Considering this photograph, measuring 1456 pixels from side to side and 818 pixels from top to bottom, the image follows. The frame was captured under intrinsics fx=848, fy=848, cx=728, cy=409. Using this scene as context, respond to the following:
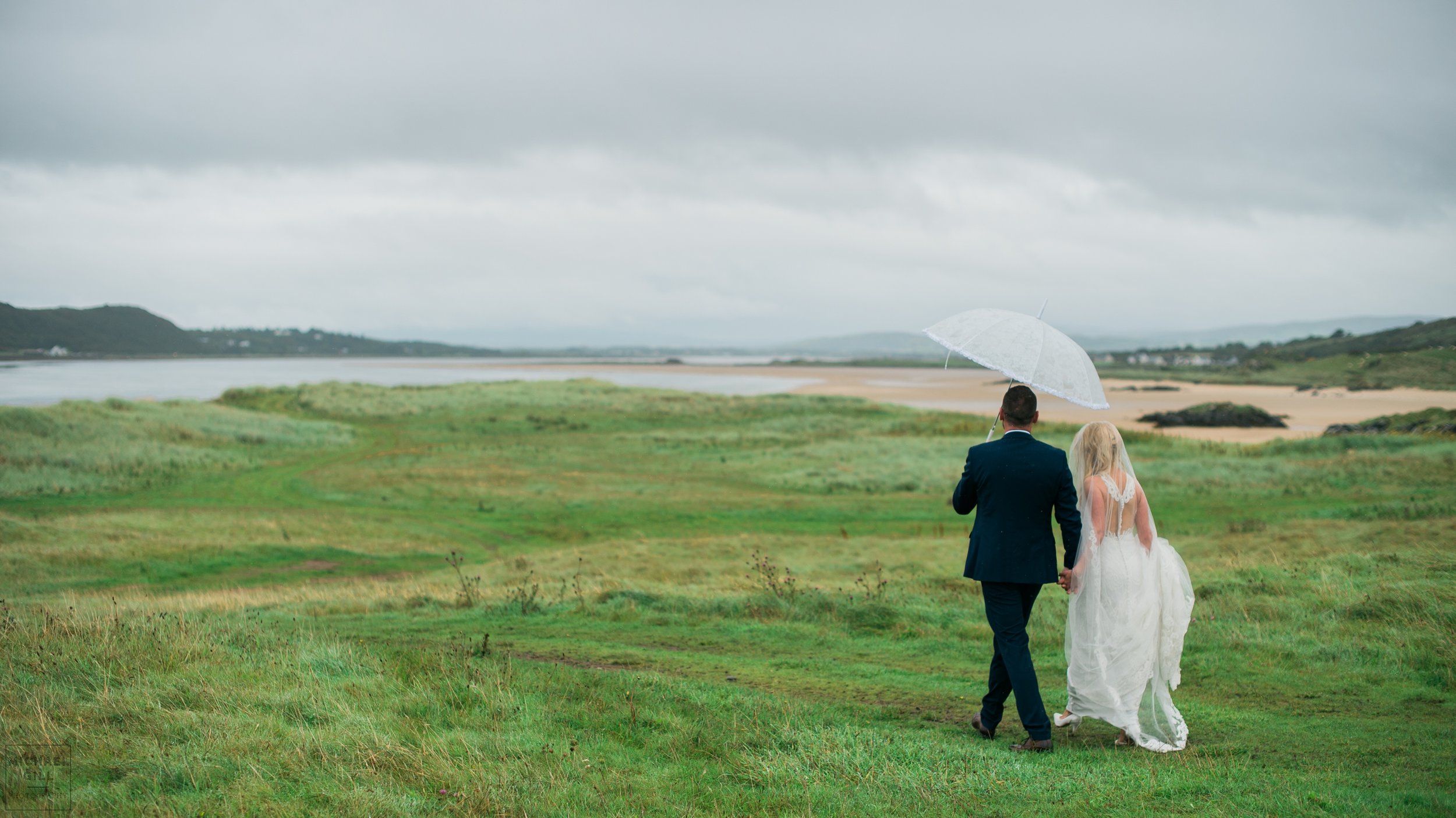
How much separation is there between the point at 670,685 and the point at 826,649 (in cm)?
306

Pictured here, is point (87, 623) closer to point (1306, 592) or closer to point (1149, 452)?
point (1306, 592)

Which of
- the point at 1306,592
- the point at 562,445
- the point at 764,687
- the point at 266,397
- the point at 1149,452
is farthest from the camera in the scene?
the point at 266,397

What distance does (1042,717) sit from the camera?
→ 5812mm

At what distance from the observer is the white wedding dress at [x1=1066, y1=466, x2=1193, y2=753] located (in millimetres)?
5965

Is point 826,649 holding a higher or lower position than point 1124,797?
lower

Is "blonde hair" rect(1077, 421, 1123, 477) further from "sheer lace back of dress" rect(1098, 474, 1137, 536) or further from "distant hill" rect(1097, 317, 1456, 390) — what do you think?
"distant hill" rect(1097, 317, 1456, 390)

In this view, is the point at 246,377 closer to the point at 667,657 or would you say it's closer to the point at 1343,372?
the point at 1343,372

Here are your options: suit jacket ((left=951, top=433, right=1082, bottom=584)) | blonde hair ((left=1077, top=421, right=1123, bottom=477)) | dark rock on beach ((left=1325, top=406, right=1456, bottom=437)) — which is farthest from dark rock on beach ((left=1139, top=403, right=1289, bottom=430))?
suit jacket ((left=951, top=433, right=1082, bottom=584))

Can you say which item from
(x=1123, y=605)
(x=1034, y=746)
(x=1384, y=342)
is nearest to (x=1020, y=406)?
(x=1123, y=605)

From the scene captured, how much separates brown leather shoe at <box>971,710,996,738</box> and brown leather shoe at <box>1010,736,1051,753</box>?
30 cm

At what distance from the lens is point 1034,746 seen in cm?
580

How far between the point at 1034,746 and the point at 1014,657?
0.60 meters

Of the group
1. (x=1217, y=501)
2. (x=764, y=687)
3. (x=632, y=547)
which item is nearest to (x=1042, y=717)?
(x=764, y=687)

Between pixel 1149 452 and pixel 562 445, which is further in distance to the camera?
pixel 562 445
